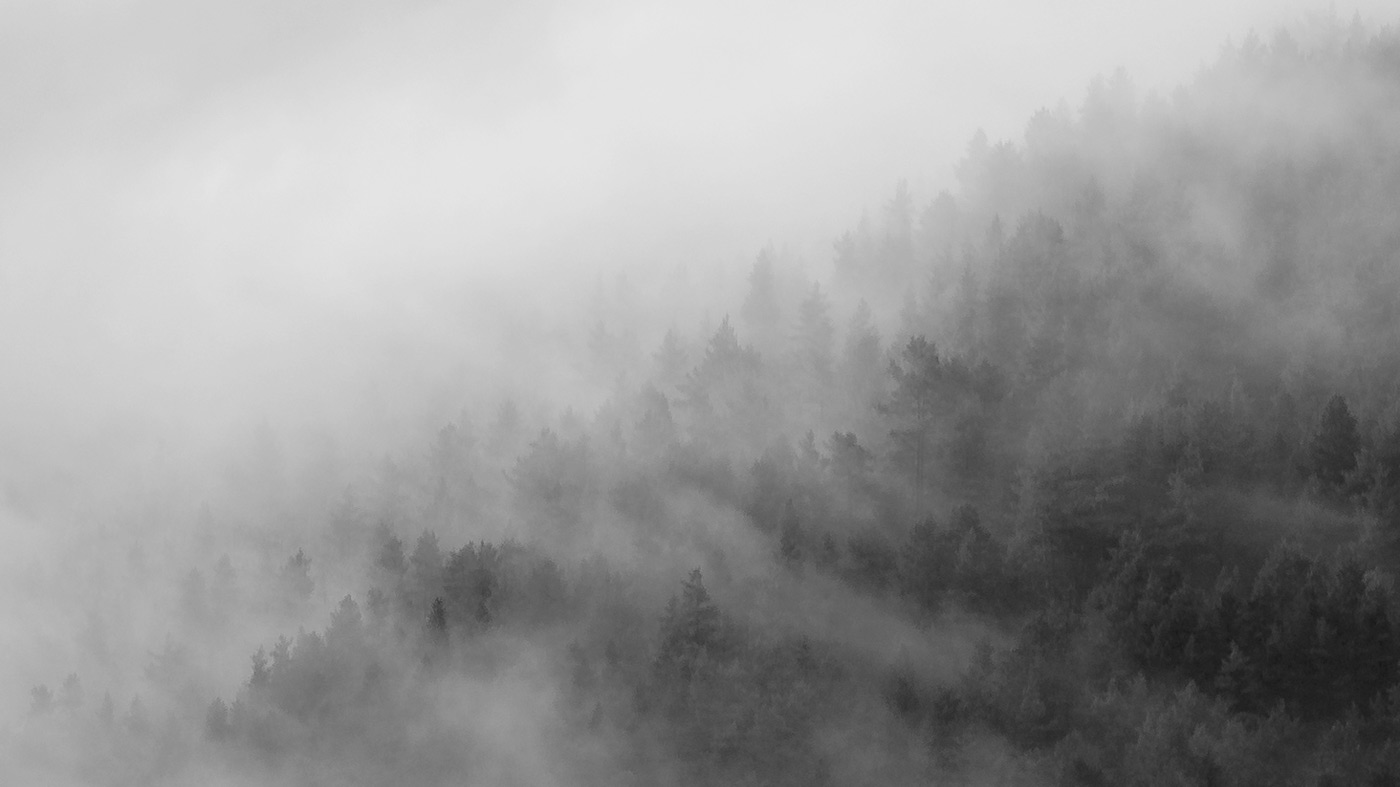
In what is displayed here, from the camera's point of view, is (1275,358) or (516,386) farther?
(516,386)

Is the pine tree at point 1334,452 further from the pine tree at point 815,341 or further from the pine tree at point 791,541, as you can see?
the pine tree at point 815,341

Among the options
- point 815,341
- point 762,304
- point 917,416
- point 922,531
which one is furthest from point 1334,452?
point 762,304

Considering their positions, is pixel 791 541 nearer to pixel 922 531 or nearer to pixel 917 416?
pixel 922 531

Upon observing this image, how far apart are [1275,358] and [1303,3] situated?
5928cm

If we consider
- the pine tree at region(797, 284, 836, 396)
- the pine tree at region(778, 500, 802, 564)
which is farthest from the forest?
the pine tree at region(797, 284, 836, 396)

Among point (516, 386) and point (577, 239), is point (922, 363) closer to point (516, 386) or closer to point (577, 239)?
point (516, 386)

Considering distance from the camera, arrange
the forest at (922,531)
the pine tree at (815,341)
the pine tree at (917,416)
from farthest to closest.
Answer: the pine tree at (815,341), the pine tree at (917,416), the forest at (922,531)

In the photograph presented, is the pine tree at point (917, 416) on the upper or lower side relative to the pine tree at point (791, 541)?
upper

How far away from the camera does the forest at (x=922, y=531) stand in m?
52.2

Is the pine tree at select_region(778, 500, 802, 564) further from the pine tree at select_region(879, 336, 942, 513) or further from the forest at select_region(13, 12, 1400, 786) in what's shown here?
the pine tree at select_region(879, 336, 942, 513)

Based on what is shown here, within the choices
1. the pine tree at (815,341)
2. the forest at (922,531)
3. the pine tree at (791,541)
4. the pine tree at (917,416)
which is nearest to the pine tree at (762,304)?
the forest at (922,531)

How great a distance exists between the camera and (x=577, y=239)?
141875 millimetres

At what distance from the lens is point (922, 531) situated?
57.7m

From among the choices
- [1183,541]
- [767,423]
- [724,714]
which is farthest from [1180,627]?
[767,423]
